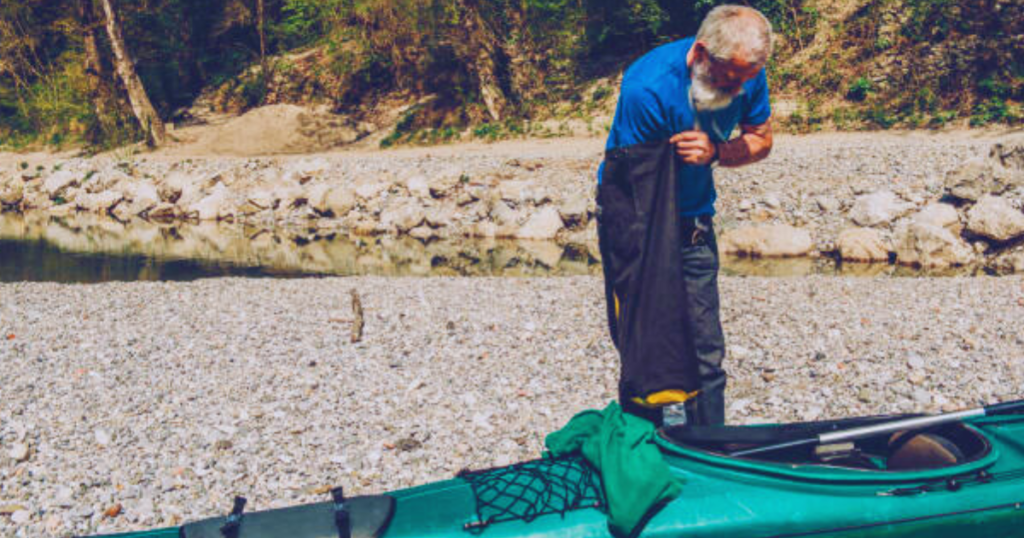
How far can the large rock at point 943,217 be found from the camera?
10938 millimetres

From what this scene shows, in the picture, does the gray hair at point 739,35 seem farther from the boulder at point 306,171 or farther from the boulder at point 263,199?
the boulder at point 263,199

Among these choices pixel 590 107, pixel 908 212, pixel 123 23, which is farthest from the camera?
pixel 123 23

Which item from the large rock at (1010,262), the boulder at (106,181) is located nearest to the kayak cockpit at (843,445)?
the large rock at (1010,262)

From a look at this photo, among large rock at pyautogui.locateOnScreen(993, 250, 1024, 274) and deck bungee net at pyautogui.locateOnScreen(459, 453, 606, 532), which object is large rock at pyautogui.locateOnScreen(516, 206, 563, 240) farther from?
deck bungee net at pyautogui.locateOnScreen(459, 453, 606, 532)

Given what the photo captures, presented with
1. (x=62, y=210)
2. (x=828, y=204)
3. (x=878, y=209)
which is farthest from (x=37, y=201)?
(x=878, y=209)

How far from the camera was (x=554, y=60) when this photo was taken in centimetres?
2198

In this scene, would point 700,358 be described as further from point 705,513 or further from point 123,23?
point 123,23

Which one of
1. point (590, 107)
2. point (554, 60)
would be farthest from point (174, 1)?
point (590, 107)

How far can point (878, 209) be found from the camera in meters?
11.7

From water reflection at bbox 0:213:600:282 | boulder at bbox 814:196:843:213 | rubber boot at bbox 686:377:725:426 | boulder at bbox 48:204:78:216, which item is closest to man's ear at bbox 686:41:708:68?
rubber boot at bbox 686:377:725:426

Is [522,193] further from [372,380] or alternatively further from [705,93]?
[705,93]

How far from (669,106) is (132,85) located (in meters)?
24.2

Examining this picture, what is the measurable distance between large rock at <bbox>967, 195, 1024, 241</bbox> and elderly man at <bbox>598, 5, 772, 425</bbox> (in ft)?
31.2

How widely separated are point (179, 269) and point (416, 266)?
4.27 meters
